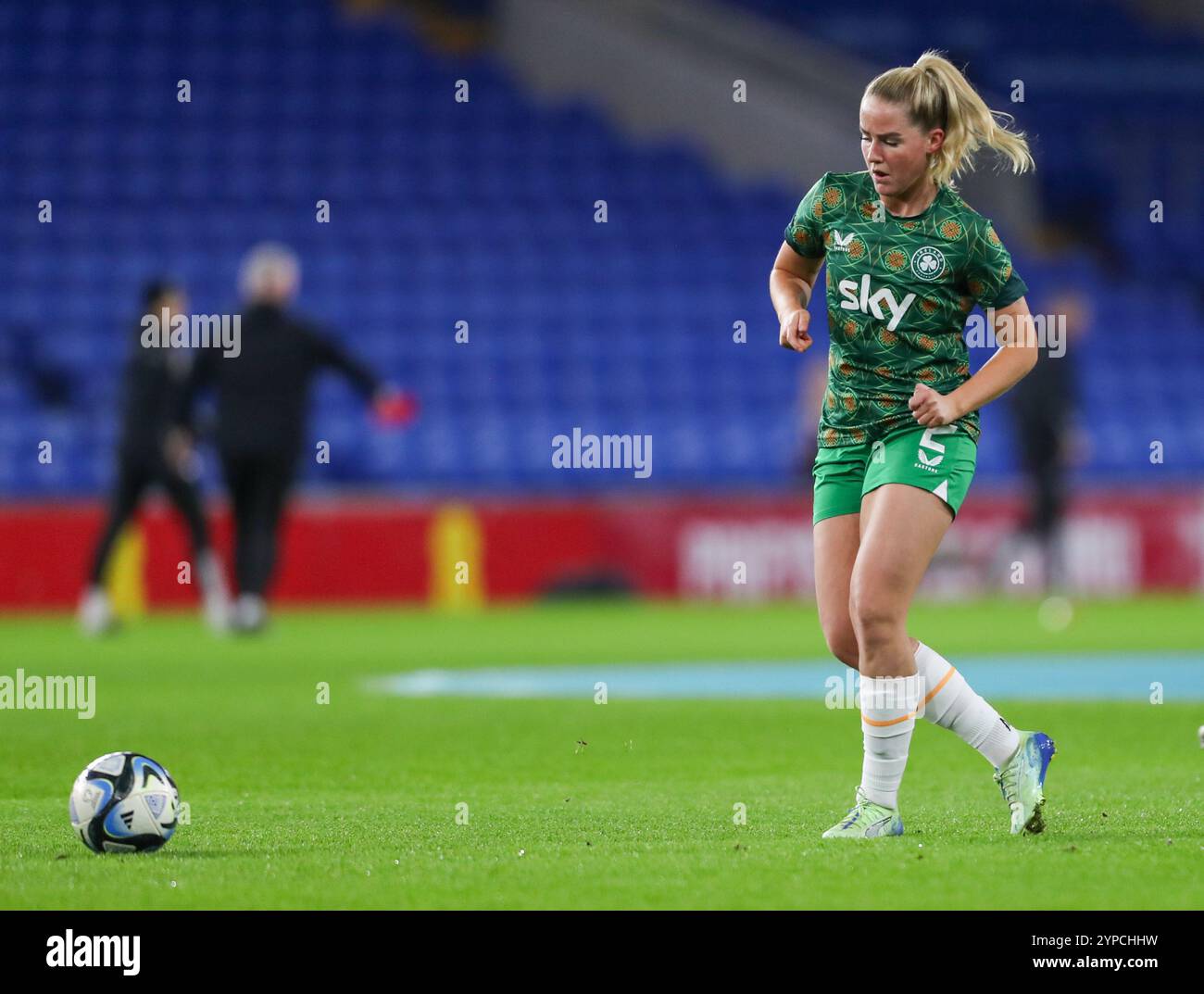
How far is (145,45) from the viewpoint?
987 inches

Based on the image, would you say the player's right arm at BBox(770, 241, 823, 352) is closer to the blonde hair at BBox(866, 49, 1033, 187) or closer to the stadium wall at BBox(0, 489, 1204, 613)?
the blonde hair at BBox(866, 49, 1033, 187)

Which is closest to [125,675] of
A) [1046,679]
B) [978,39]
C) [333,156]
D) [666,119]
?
[1046,679]

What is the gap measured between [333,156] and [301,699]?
14494mm

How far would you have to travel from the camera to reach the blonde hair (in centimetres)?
584

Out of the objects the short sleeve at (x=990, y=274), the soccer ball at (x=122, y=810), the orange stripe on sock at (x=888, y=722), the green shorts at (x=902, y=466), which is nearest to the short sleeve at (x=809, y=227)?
the short sleeve at (x=990, y=274)

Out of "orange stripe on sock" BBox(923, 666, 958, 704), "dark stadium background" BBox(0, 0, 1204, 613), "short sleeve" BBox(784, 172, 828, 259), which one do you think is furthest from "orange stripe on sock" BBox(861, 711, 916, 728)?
"dark stadium background" BBox(0, 0, 1204, 613)

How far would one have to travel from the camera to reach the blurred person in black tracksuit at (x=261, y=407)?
1533 cm

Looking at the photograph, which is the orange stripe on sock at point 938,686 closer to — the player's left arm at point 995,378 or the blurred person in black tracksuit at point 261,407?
the player's left arm at point 995,378

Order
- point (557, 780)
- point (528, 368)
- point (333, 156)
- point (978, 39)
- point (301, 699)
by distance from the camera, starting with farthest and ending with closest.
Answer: point (978, 39)
point (333, 156)
point (528, 368)
point (301, 699)
point (557, 780)

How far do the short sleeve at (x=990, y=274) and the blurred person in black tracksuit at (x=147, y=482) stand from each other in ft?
34.5
